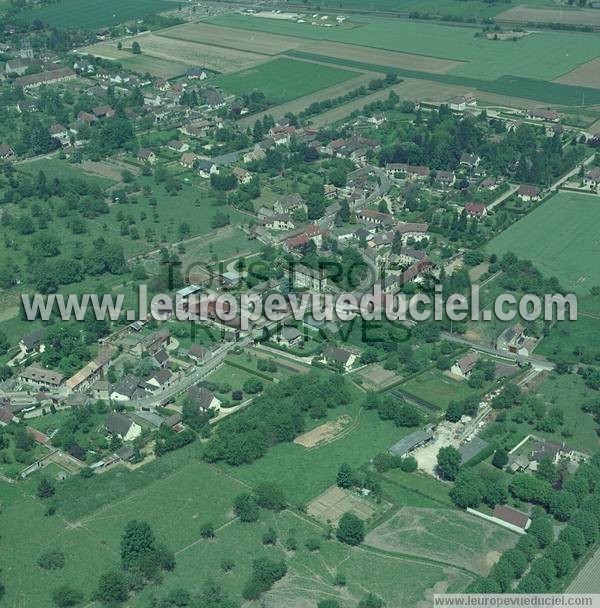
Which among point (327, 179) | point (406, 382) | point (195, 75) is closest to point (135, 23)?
point (195, 75)

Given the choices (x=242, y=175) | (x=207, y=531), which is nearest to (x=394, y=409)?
(x=207, y=531)

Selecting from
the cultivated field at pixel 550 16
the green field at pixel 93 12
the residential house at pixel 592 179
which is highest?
the green field at pixel 93 12

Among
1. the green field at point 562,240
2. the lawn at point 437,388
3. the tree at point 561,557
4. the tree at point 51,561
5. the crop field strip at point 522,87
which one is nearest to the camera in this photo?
the tree at point 561,557

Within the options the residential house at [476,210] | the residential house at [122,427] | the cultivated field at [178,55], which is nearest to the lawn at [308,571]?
the residential house at [122,427]

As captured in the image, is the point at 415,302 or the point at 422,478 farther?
the point at 415,302

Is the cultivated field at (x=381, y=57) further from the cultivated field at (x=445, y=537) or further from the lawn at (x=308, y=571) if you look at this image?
the lawn at (x=308, y=571)

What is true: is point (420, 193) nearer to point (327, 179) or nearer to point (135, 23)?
point (327, 179)
